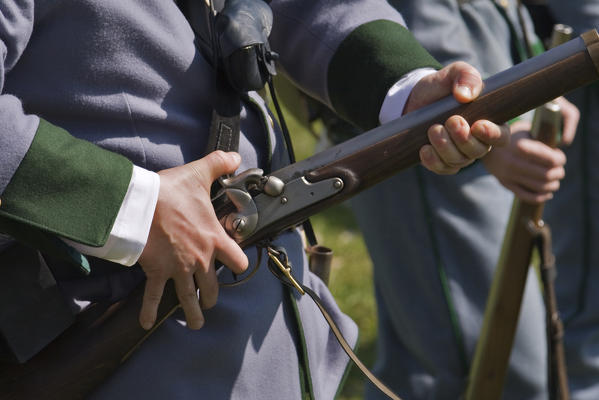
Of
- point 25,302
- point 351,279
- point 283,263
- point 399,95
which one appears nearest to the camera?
point 25,302

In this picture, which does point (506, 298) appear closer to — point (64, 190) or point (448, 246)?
point (448, 246)

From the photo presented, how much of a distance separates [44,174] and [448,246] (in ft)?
4.59

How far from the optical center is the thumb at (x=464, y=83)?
135 cm

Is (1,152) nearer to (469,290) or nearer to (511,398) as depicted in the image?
(469,290)

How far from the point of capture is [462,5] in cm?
A: 218

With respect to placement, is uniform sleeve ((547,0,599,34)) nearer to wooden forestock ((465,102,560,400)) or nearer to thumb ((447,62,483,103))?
wooden forestock ((465,102,560,400))

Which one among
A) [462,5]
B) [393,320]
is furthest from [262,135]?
[393,320]

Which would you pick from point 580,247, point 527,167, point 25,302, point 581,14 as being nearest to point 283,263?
point 25,302

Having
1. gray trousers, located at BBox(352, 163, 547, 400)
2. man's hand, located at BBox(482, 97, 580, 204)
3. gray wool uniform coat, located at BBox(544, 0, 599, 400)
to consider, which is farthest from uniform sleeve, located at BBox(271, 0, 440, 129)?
gray wool uniform coat, located at BBox(544, 0, 599, 400)

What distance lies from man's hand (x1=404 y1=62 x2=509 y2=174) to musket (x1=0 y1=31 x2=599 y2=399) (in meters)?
0.02

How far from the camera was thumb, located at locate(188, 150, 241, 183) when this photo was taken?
48.0 inches

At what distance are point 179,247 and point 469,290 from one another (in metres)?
1.31

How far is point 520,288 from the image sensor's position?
213 centimetres

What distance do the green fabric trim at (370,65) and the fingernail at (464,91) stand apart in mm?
148
